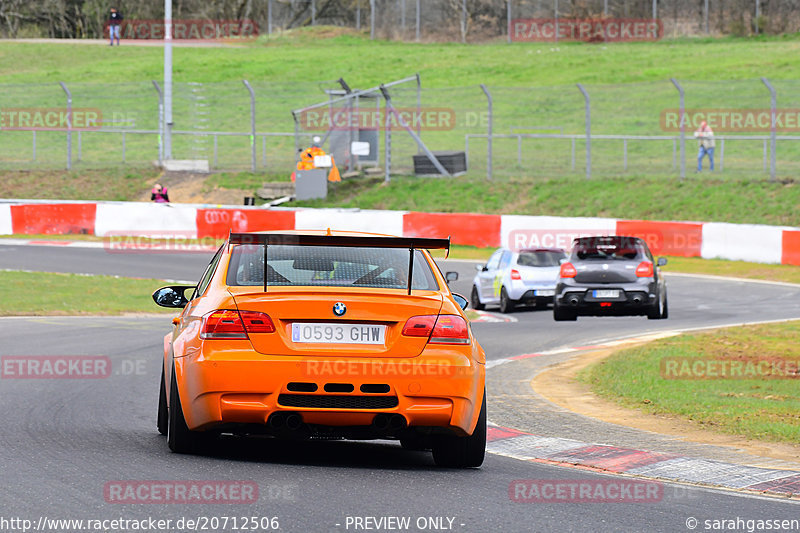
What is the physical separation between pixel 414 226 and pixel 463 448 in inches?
973

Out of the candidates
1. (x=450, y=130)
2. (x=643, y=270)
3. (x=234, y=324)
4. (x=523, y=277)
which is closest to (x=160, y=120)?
(x=450, y=130)

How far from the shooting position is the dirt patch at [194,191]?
38.6 meters

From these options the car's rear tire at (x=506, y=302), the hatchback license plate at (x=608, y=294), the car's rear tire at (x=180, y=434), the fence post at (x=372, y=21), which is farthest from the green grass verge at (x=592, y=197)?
the fence post at (x=372, y=21)

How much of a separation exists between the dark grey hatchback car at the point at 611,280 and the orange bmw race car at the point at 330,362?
11221 mm

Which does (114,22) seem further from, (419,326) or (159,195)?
(419,326)

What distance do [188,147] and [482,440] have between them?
41.1 meters

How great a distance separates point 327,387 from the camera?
23.7 ft

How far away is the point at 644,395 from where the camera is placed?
12.3 m

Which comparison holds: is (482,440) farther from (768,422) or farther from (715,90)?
(715,90)

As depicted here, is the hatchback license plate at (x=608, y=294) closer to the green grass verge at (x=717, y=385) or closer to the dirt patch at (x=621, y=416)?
the green grass verge at (x=717, y=385)

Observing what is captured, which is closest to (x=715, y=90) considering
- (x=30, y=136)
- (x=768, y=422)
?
(x=30, y=136)

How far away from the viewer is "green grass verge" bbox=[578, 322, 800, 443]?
10.6m

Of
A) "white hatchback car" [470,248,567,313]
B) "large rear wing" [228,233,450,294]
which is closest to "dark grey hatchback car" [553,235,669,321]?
"white hatchback car" [470,248,567,313]

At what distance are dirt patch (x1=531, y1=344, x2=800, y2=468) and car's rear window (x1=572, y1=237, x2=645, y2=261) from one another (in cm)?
345
